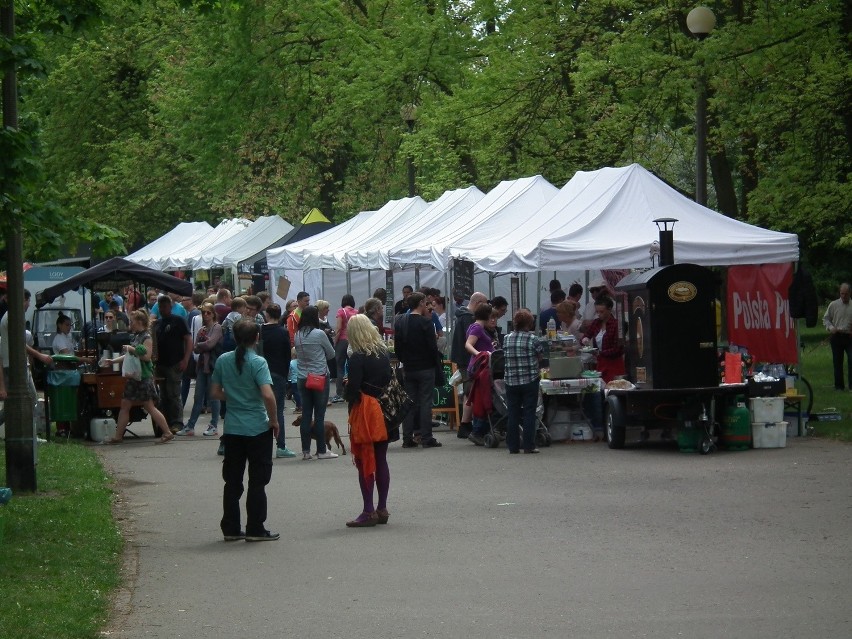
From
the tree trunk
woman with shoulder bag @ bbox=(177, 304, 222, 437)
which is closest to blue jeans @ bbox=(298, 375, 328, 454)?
woman with shoulder bag @ bbox=(177, 304, 222, 437)

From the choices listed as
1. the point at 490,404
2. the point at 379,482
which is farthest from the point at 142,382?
the point at 379,482

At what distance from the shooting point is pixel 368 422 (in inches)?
440

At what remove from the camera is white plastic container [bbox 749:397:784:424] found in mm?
15680

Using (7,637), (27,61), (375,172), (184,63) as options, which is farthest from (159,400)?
(184,63)

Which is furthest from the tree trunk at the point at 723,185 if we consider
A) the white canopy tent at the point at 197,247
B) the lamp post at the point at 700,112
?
the white canopy tent at the point at 197,247

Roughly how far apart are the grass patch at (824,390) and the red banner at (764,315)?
1.08 metres

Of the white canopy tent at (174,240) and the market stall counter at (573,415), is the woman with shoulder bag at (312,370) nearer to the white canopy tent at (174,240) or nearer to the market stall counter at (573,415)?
the market stall counter at (573,415)

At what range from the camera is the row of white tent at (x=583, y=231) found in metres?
17.8

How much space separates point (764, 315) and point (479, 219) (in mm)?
5738

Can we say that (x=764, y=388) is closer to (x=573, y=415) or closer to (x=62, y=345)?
(x=573, y=415)

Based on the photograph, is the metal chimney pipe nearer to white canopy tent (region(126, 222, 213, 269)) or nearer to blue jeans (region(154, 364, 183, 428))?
blue jeans (region(154, 364, 183, 428))

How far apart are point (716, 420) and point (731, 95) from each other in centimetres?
Result: 870

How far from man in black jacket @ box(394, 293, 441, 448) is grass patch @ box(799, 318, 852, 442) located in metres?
4.72

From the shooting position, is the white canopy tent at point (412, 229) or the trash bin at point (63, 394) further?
the white canopy tent at point (412, 229)
